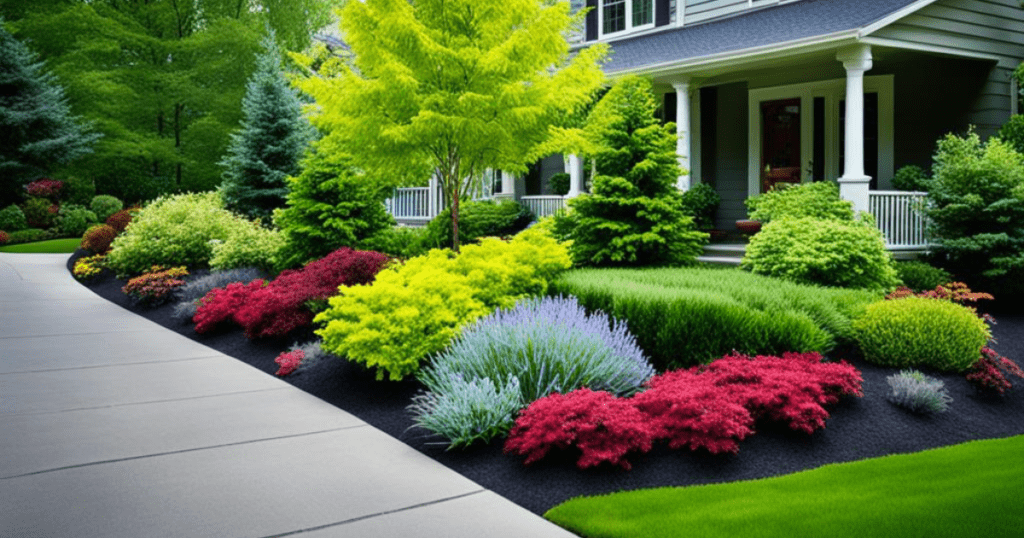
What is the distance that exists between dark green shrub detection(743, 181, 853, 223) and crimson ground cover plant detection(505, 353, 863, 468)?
5789mm

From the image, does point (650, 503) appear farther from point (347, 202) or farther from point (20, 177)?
point (20, 177)

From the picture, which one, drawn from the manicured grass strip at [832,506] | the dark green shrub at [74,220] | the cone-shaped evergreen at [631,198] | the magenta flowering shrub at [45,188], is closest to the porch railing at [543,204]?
the cone-shaped evergreen at [631,198]

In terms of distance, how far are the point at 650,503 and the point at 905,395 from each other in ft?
10.1

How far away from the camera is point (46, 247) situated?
910 inches

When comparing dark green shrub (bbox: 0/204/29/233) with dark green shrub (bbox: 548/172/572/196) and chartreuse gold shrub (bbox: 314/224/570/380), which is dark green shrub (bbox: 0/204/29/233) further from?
chartreuse gold shrub (bbox: 314/224/570/380)

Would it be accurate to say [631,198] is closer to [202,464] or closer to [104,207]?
[202,464]

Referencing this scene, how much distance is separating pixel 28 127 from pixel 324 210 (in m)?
19.6

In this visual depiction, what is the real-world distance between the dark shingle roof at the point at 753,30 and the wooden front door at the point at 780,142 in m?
1.56

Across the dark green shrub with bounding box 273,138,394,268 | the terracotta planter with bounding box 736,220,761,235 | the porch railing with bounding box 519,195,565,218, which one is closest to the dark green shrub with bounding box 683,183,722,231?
the terracotta planter with bounding box 736,220,761,235

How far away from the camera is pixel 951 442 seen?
612 centimetres

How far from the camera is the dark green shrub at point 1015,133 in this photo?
40.0 ft

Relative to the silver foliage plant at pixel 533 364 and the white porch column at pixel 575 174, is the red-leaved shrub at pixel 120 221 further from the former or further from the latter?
the silver foliage plant at pixel 533 364

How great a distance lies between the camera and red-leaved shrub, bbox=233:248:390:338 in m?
9.42

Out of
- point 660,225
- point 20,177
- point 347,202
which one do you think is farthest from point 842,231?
point 20,177
